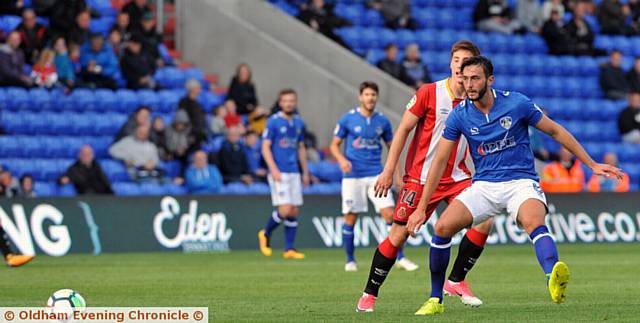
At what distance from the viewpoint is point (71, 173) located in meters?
19.5

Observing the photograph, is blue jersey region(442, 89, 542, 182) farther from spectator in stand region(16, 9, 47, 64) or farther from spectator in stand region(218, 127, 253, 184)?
spectator in stand region(16, 9, 47, 64)

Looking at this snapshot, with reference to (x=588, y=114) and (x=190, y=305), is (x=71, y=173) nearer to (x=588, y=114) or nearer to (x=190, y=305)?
(x=190, y=305)

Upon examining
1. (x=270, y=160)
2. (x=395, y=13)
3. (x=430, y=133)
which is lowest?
(x=270, y=160)

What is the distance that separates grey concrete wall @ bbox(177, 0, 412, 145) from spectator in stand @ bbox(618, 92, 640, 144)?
203 inches

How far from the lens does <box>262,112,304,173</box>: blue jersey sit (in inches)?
695

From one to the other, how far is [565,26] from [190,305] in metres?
18.9

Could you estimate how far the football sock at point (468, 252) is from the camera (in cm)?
1013

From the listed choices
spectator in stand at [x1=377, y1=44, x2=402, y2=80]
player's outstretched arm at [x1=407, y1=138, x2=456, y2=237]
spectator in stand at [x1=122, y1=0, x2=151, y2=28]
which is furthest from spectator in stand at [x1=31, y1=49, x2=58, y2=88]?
player's outstretched arm at [x1=407, y1=138, x2=456, y2=237]

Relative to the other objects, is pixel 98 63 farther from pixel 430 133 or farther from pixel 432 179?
pixel 432 179

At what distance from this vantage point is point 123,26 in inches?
882

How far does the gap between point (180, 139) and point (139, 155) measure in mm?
812

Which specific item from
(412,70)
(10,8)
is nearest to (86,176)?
(10,8)

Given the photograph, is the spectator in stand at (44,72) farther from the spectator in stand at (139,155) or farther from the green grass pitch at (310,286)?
the green grass pitch at (310,286)

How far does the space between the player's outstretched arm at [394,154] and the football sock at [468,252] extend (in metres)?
1.05
